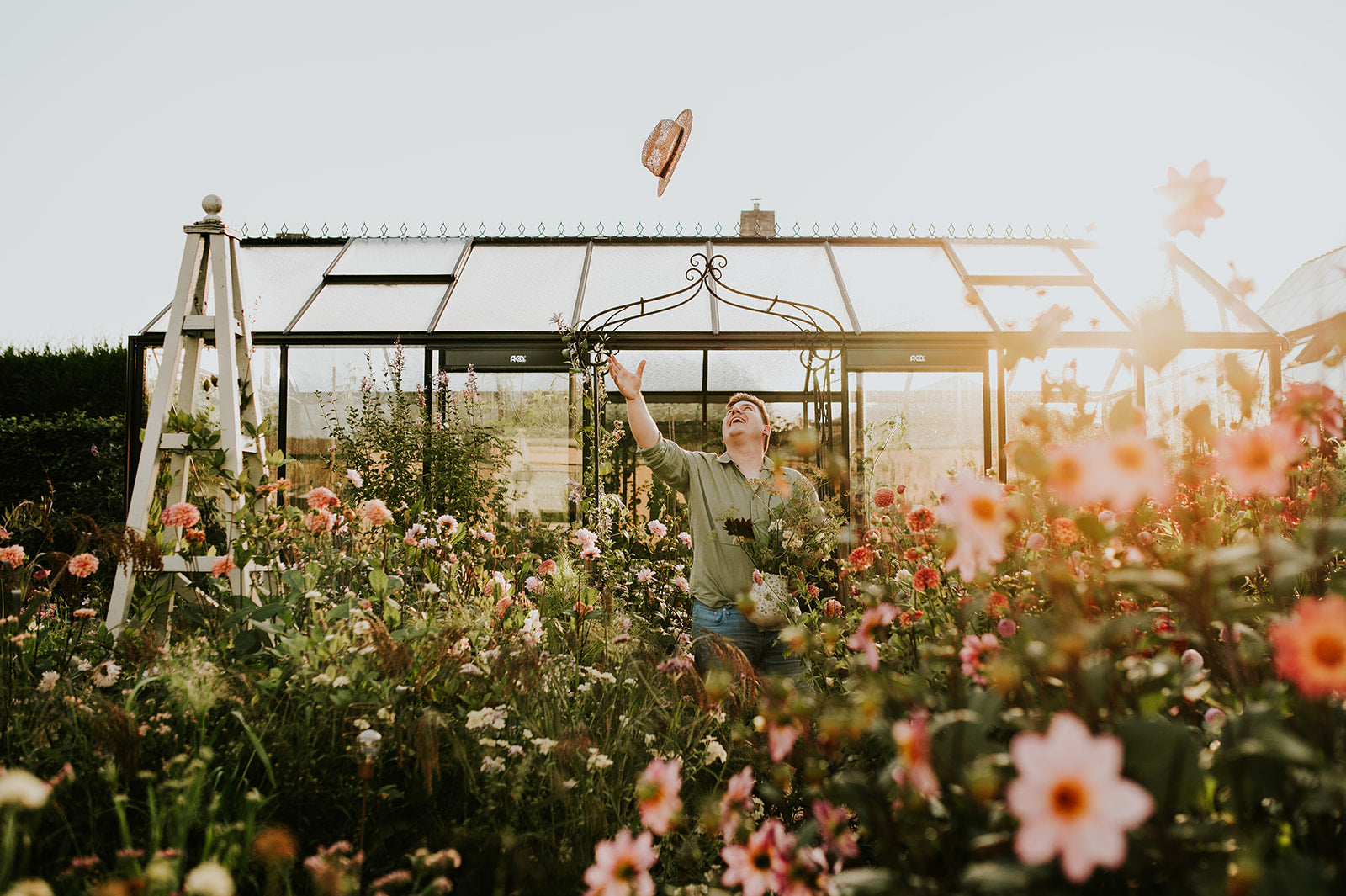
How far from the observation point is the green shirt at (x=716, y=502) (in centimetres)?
291

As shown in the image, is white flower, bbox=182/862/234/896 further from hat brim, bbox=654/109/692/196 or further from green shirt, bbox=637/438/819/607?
hat brim, bbox=654/109/692/196

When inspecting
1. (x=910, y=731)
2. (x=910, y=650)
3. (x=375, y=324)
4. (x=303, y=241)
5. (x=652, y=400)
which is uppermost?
(x=303, y=241)

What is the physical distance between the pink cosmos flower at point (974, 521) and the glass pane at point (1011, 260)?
20.3ft

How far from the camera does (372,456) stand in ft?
16.3

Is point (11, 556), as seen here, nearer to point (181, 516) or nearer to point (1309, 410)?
point (181, 516)

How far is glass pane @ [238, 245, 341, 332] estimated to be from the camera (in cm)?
582

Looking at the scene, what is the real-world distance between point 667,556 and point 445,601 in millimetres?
2566

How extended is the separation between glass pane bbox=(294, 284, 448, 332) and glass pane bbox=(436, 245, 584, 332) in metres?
0.18

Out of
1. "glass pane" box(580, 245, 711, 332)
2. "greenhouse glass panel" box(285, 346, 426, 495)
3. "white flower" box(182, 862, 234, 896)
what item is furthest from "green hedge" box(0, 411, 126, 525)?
"white flower" box(182, 862, 234, 896)

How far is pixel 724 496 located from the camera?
3043mm

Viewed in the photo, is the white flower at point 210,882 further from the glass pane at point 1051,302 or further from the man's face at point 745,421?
the glass pane at point 1051,302

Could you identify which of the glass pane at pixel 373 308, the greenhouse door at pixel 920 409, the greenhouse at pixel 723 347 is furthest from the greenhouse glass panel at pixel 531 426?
the greenhouse door at pixel 920 409

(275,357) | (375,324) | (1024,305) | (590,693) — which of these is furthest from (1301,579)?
(275,357)

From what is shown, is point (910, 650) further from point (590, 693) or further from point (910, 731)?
point (910, 731)
